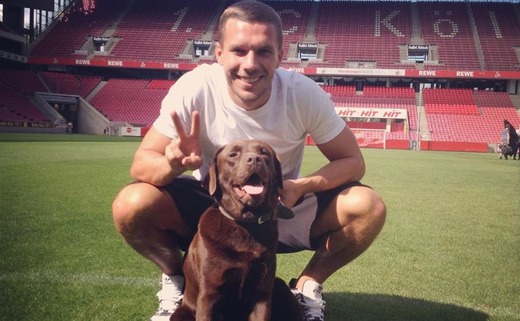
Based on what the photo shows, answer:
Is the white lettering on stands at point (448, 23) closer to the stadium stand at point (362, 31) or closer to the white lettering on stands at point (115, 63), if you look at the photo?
the stadium stand at point (362, 31)

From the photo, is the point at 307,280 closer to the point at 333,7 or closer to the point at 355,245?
the point at 355,245

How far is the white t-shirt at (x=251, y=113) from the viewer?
9.73 ft

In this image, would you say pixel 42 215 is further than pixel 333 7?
No

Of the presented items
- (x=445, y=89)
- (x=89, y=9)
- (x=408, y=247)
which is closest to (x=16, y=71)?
(x=89, y=9)

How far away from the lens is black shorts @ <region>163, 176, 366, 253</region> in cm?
304

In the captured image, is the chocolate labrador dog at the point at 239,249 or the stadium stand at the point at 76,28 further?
the stadium stand at the point at 76,28

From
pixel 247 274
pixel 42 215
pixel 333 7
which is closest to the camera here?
pixel 247 274

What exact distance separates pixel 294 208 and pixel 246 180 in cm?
76

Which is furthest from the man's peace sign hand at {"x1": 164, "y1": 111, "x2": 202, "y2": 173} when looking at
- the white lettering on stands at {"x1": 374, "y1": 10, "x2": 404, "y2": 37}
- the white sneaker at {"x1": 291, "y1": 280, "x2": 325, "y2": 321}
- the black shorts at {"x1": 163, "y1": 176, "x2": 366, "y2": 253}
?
the white lettering on stands at {"x1": 374, "y1": 10, "x2": 404, "y2": 37}

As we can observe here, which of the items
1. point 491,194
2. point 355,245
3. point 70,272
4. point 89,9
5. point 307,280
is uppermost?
point 89,9

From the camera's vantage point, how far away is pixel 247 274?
2.33 metres

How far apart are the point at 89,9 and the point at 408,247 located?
49459 millimetres

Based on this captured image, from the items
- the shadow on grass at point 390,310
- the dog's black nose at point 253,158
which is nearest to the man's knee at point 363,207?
the shadow on grass at point 390,310

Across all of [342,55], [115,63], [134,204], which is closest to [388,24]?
[342,55]
